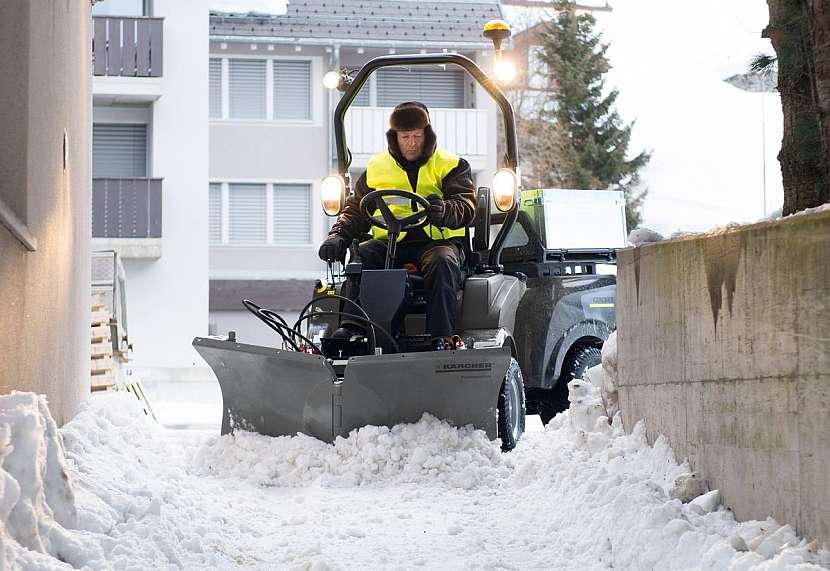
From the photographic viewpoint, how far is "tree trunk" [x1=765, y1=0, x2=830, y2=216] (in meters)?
7.11

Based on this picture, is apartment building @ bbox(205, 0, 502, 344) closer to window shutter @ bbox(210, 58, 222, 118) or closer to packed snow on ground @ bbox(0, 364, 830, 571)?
window shutter @ bbox(210, 58, 222, 118)

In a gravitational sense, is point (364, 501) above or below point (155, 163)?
below

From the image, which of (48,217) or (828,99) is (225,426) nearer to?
(48,217)

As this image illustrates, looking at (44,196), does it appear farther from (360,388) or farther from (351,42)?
(351,42)

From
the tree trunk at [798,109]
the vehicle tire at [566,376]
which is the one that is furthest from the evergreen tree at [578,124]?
the tree trunk at [798,109]

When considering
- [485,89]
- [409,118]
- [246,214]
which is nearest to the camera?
[409,118]

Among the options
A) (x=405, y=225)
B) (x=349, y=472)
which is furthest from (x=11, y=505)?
(x=405, y=225)

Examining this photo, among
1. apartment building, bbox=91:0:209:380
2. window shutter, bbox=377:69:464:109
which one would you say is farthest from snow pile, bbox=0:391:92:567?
window shutter, bbox=377:69:464:109

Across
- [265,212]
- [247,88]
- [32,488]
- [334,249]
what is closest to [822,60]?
[334,249]

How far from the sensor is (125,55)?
22844 mm

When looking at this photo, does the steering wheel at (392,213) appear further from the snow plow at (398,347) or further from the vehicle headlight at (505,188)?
the vehicle headlight at (505,188)

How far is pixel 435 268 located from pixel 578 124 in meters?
34.5

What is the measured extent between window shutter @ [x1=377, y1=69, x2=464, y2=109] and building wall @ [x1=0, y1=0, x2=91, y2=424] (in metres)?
19.0

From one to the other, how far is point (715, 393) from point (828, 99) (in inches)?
70.2
